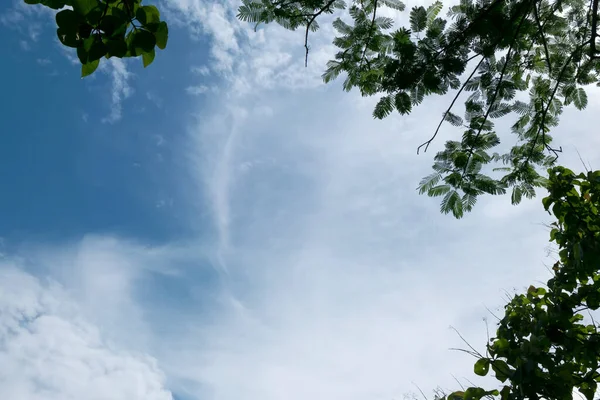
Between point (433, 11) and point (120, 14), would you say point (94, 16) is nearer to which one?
point (120, 14)

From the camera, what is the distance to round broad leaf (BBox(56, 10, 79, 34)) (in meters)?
1.27

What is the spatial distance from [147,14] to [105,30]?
0.15m

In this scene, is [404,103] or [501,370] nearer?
[501,370]

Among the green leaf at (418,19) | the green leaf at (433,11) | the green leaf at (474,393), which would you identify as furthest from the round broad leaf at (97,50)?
the green leaf at (433,11)

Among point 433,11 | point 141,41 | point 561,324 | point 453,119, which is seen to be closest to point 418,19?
point 433,11

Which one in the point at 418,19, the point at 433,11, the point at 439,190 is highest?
the point at 433,11

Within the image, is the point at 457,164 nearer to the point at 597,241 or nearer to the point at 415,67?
the point at 415,67

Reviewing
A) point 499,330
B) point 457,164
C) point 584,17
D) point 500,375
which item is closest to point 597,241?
point 499,330

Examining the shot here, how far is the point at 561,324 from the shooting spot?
2.89 meters

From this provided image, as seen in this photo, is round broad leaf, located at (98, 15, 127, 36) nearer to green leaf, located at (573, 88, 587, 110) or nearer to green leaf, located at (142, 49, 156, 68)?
green leaf, located at (142, 49, 156, 68)

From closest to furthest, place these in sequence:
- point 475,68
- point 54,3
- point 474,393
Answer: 1. point 54,3
2. point 474,393
3. point 475,68

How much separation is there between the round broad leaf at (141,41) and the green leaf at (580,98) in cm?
557

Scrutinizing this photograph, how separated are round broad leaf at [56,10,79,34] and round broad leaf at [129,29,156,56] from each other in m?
0.17

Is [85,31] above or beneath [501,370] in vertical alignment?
above
